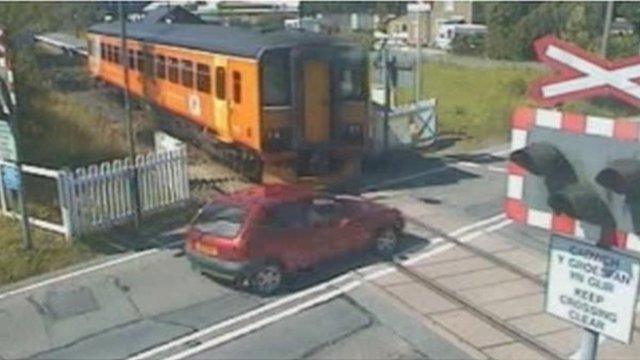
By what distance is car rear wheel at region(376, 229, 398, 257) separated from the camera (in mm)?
11727

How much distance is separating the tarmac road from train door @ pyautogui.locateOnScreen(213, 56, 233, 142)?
4522mm

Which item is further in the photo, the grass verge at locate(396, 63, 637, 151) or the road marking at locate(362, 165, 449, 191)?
the grass verge at locate(396, 63, 637, 151)

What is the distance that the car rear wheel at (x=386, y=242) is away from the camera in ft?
38.5

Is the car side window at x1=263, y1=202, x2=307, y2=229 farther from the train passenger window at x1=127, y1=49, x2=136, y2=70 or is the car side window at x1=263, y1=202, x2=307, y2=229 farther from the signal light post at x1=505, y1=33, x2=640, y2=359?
the train passenger window at x1=127, y1=49, x2=136, y2=70

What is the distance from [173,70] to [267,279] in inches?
414

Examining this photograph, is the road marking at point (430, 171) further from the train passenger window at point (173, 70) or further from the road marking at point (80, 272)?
the train passenger window at point (173, 70)

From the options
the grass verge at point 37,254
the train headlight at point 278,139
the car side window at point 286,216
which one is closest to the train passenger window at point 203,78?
the train headlight at point 278,139

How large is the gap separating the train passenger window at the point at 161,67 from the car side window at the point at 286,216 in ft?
35.1

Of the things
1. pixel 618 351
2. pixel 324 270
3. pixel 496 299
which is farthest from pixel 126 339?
pixel 618 351

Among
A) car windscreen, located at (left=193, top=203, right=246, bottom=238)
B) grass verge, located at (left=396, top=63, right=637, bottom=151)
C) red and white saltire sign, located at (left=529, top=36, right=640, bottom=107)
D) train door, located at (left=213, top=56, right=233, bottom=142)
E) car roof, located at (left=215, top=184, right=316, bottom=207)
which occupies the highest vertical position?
red and white saltire sign, located at (left=529, top=36, right=640, bottom=107)

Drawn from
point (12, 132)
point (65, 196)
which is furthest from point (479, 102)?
point (12, 132)

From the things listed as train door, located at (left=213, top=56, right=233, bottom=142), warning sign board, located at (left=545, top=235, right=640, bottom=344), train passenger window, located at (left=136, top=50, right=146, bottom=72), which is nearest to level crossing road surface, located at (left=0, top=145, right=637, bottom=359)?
warning sign board, located at (left=545, top=235, right=640, bottom=344)

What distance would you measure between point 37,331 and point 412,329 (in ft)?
14.8

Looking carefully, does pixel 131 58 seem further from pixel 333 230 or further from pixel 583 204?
pixel 583 204
